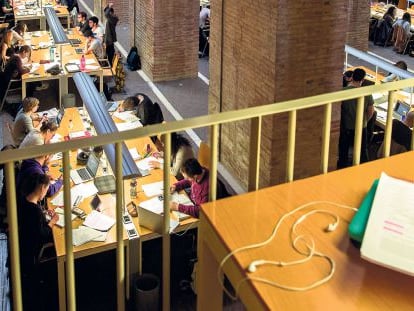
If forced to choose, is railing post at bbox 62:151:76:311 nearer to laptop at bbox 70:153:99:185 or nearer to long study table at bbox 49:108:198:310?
long study table at bbox 49:108:198:310

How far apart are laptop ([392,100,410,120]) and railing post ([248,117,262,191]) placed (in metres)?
6.21

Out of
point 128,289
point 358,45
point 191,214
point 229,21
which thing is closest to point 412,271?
point 128,289

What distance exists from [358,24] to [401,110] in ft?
18.0

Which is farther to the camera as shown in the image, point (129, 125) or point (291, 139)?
point (129, 125)

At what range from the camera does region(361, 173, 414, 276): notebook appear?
7.32ft

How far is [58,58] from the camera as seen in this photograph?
11.5 m

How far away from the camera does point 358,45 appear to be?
46.2 ft

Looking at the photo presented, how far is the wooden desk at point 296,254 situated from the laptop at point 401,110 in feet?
19.0

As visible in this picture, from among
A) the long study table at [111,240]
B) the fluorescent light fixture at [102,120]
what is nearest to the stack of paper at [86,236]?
the long study table at [111,240]

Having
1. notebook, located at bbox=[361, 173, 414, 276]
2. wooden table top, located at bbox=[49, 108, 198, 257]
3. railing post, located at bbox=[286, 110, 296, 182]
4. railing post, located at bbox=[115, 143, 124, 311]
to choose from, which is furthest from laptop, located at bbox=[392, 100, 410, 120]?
railing post, located at bbox=[115, 143, 124, 311]

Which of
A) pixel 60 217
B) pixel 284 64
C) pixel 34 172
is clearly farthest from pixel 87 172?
pixel 284 64

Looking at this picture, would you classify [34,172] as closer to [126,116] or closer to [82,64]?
[126,116]

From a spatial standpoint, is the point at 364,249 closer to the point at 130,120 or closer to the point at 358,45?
the point at 130,120

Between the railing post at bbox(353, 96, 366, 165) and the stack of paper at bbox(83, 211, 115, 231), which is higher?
the railing post at bbox(353, 96, 366, 165)
